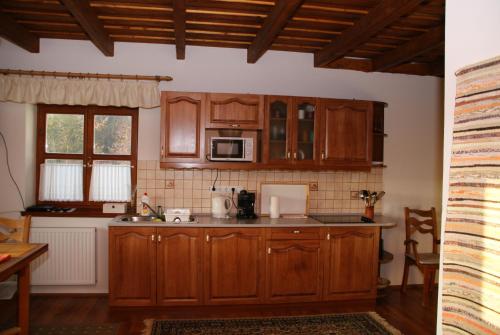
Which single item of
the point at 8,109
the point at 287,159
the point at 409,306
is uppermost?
the point at 8,109

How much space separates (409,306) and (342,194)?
1.28 meters

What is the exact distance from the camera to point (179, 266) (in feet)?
10.7

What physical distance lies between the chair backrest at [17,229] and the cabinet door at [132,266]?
0.65 meters

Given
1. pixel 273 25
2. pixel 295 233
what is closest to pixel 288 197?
pixel 295 233

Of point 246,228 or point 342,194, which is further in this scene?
point 342,194

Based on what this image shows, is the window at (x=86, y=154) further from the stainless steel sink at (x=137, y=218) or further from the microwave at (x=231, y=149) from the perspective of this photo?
the microwave at (x=231, y=149)

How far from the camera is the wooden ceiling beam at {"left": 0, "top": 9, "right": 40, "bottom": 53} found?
3.01 meters

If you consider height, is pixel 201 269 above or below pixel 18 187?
below

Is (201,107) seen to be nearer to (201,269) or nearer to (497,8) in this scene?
(201,269)

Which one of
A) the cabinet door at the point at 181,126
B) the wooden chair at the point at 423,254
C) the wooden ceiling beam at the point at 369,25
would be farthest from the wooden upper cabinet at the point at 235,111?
the wooden chair at the point at 423,254

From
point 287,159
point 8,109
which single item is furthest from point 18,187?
point 287,159

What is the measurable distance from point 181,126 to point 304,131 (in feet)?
3.98

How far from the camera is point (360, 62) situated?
3961mm

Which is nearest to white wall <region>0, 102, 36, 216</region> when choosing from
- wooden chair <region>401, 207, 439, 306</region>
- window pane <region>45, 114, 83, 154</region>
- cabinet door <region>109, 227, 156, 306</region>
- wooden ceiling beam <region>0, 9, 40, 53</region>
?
window pane <region>45, 114, 83, 154</region>
